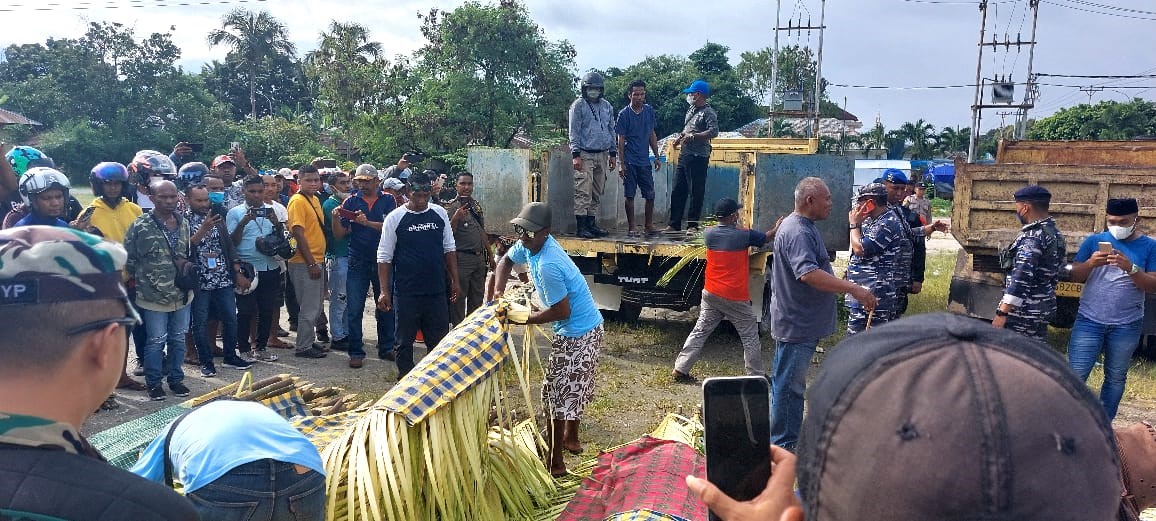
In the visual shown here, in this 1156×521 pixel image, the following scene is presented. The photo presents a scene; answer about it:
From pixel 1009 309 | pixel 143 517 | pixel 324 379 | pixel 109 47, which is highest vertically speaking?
pixel 109 47

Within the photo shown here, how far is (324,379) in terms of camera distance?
6.50m

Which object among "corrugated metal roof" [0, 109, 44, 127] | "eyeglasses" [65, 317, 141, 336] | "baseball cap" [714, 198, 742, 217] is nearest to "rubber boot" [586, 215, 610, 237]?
"baseball cap" [714, 198, 742, 217]

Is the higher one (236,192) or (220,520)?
(236,192)

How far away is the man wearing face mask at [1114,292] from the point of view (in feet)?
16.0

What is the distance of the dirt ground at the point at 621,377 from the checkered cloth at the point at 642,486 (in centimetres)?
106

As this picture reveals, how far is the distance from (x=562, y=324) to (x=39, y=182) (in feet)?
11.5

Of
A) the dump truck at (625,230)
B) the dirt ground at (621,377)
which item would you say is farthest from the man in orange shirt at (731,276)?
the dump truck at (625,230)

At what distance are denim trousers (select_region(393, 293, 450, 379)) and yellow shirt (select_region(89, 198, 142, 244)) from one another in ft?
6.88

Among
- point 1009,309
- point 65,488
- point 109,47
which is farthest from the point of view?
point 109,47

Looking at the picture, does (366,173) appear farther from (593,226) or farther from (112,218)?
(593,226)

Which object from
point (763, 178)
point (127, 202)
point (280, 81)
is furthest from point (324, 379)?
point (280, 81)

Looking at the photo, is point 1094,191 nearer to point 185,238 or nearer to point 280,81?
point 185,238

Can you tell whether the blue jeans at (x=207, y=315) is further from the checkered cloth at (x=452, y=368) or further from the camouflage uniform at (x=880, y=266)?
the camouflage uniform at (x=880, y=266)

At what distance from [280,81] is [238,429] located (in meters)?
51.9
